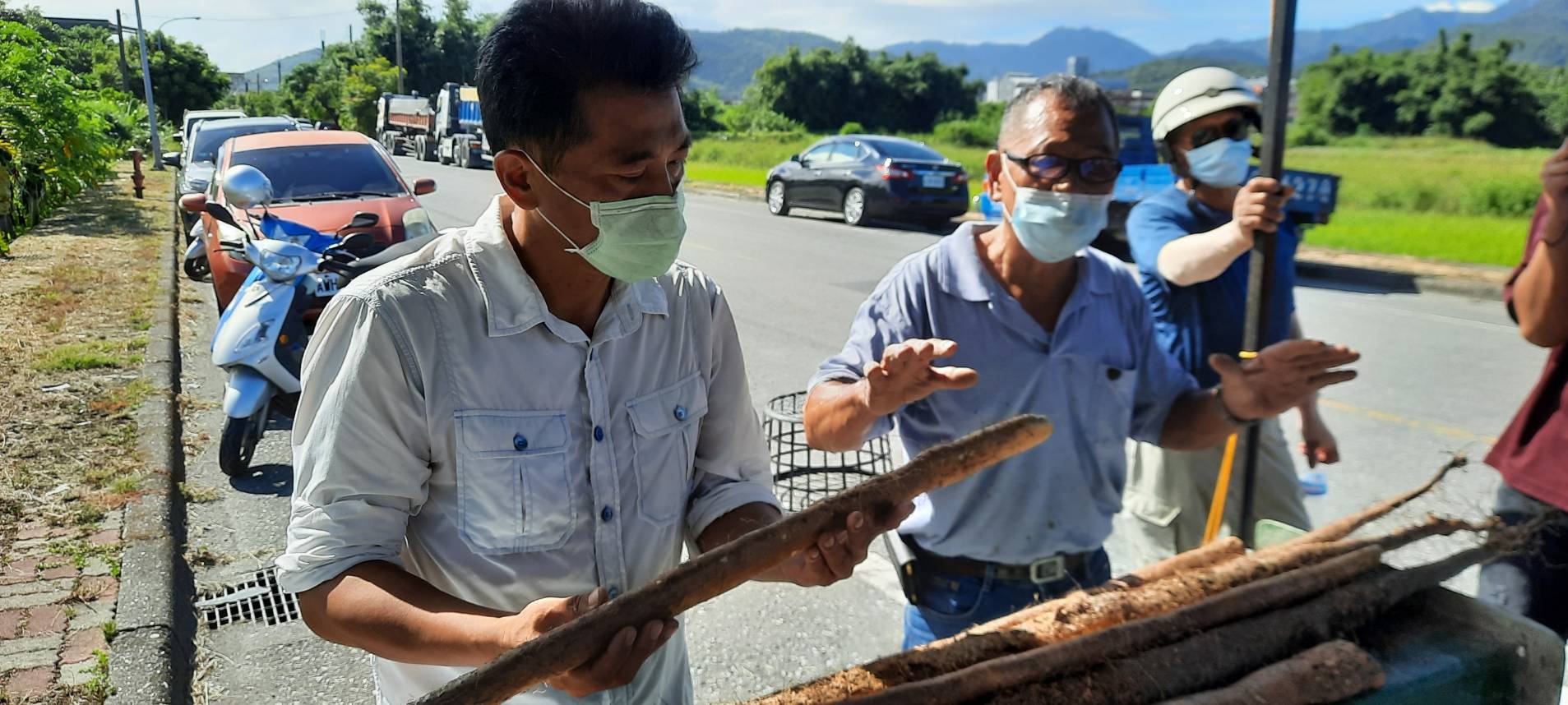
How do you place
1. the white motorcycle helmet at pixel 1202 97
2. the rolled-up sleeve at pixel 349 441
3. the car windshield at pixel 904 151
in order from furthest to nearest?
the car windshield at pixel 904 151, the white motorcycle helmet at pixel 1202 97, the rolled-up sleeve at pixel 349 441

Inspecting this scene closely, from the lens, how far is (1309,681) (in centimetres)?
145

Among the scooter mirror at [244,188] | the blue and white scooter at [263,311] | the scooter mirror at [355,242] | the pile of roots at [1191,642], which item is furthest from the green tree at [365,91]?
the pile of roots at [1191,642]

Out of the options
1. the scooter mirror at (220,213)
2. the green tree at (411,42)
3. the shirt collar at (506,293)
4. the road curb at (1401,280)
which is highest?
the green tree at (411,42)

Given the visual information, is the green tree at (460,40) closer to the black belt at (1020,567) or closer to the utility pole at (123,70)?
the black belt at (1020,567)

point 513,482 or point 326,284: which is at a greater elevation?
point 513,482

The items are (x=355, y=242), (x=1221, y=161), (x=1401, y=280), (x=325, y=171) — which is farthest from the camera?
(x=1401, y=280)

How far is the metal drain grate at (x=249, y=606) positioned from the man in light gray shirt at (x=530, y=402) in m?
2.42

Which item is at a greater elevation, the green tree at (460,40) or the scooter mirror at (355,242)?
the green tree at (460,40)

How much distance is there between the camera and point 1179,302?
2.83m

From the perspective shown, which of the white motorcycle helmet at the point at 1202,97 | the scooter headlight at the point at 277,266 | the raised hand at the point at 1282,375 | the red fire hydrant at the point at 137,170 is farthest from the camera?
the red fire hydrant at the point at 137,170

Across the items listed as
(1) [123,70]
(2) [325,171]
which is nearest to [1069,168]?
(2) [325,171]

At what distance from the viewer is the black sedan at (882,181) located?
1525 cm

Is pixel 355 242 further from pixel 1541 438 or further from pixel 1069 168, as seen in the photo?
pixel 1541 438

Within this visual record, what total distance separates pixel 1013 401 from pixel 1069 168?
552 millimetres
